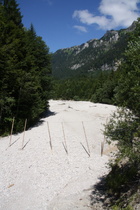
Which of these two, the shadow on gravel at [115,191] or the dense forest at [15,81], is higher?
the dense forest at [15,81]

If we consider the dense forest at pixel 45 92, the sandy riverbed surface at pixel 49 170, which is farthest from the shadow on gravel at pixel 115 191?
the sandy riverbed surface at pixel 49 170

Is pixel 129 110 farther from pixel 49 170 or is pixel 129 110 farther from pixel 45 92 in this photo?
pixel 45 92

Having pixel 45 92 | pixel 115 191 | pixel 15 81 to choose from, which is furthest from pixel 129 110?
pixel 45 92

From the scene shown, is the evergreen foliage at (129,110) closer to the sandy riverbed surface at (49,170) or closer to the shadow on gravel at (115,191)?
the shadow on gravel at (115,191)

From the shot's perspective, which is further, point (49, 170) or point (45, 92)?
point (45, 92)

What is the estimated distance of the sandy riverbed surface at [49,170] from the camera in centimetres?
879

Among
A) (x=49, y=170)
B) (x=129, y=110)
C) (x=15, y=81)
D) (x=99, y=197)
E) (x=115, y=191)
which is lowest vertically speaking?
(x=49, y=170)

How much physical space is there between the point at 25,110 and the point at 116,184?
48.0 ft

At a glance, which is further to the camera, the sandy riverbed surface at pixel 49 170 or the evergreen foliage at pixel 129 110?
the sandy riverbed surface at pixel 49 170

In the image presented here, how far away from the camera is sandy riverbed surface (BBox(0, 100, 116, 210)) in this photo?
8.79 m

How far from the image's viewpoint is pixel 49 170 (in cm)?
1213

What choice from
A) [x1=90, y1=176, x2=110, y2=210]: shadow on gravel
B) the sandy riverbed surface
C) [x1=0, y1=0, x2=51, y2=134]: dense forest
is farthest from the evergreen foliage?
[x1=0, y1=0, x2=51, y2=134]: dense forest

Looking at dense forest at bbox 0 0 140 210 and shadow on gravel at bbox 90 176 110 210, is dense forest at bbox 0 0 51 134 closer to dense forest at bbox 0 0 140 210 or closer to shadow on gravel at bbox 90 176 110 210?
dense forest at bbox 0 0 140 210

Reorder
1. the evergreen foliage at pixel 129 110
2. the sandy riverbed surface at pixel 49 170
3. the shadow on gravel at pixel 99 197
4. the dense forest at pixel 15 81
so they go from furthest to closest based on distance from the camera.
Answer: the dense forest at pixel 15 81 < the sandy riverbed surface at pixel 49 170 < the shadow on gravel at pixel 99 197 < the evergreen foliage at pixel 129 110
